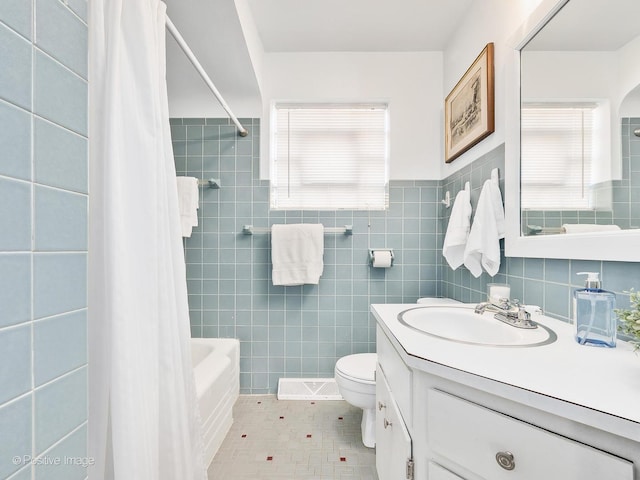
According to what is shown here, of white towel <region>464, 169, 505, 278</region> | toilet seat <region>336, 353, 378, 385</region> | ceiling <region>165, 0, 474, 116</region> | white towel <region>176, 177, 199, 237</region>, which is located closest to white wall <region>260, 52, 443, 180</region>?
ceiling <region>165, 0, 474, 116</region>

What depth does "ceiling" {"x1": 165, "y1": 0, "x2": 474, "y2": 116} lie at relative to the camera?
1533 mm

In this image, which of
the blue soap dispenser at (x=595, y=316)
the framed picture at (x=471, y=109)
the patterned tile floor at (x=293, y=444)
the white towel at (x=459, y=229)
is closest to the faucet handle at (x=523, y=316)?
the blue soap dispenser at (x=595, y=316)

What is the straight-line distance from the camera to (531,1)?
3.87ft

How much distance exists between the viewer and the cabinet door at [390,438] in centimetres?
85

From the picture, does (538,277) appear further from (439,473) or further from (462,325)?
(439,473)

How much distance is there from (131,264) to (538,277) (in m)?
1.38

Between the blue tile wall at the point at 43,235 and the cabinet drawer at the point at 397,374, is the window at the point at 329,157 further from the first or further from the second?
the blue tile wall at the point at 43,235

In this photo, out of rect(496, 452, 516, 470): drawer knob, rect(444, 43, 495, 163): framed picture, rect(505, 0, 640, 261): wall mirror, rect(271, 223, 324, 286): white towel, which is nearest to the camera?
rect(496, 452, 516, 470): drawer knob

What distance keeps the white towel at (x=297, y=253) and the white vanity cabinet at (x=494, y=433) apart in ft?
3.64

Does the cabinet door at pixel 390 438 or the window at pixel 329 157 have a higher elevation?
the window at pixel 329 157

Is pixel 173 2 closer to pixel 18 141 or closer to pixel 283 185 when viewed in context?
pixel 283 185

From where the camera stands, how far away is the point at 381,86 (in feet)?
6.97

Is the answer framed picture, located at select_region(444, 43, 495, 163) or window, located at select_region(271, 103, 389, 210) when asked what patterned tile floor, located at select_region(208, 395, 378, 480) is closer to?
window, located at select_region(271, 103, 389, 210)

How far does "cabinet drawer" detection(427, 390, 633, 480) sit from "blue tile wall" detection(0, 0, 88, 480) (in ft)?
2.47
